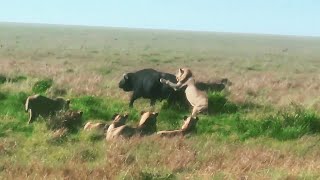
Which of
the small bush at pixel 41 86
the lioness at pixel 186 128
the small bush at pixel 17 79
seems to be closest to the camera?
the lioness at pixel 186 128

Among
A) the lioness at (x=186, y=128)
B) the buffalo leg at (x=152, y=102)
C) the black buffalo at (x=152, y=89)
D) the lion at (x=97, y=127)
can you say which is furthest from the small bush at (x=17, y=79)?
the lioness at (x=186, y=128)

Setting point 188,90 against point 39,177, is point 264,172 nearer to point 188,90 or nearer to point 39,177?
point 39,177

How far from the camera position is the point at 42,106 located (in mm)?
11305

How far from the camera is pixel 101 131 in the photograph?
9812 mm

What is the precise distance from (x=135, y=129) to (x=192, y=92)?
3.88 meters

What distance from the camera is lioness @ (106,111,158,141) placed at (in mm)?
9234

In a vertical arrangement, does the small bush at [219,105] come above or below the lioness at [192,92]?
below

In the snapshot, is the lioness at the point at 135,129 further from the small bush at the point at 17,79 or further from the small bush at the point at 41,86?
the small bush at the point at 17,79

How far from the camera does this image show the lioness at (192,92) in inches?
481

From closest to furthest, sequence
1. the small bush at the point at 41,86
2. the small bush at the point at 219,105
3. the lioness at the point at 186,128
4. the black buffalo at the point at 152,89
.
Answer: the lioness at the point at 186,128, the small bush at the point at 219,105, the black buffalo at the point at 152,89, the small bush at the point at 41,86

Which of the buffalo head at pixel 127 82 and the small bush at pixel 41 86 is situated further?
the small bush at pixel 41 86

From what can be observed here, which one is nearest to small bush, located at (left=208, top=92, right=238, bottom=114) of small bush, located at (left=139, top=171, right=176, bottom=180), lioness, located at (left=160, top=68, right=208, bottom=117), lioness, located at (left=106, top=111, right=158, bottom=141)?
lioness, located at (left=160, top=68, right=208, bottom=117)

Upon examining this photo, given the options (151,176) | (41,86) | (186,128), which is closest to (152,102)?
(41,86)

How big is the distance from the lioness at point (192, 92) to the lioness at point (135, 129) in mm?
1986
